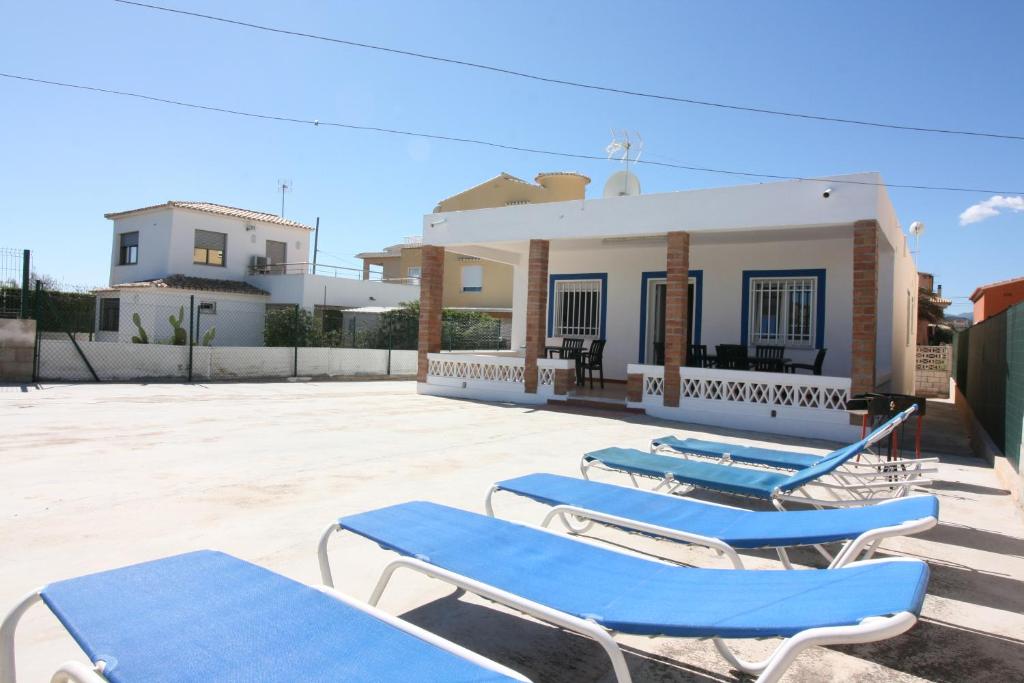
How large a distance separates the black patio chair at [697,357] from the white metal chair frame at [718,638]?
10.5 m

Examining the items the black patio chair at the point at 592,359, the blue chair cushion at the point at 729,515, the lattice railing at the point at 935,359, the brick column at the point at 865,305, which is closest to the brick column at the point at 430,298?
the black patio chair at the point at 592,359

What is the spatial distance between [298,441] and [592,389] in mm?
7786

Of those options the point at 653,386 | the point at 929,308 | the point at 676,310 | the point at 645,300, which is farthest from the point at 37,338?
the point at 929,308

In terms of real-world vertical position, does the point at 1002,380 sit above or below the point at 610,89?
below

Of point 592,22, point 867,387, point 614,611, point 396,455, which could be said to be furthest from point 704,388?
point 614,611

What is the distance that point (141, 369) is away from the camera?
16.6 meters

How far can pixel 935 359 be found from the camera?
25750mm

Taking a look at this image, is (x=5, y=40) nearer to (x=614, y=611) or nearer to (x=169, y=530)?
(x=169, y=530)

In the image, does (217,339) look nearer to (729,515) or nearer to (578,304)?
(578,304)

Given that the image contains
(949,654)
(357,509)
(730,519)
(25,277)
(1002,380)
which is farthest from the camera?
(25,277)

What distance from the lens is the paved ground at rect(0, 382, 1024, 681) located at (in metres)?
3.02

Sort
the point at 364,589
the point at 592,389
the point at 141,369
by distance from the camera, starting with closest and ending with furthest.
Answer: the point at 364,589, the point at 592,389, the point at 141,369

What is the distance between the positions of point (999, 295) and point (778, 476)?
25.8 m

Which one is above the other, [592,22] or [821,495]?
[592,22]
